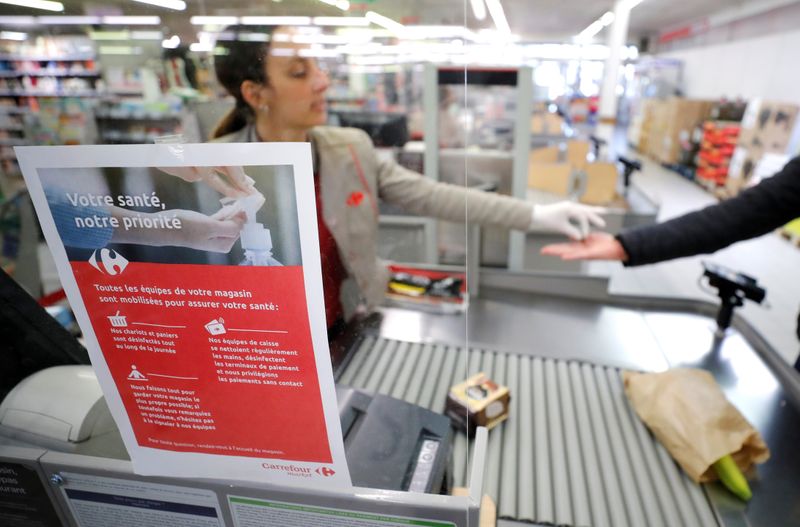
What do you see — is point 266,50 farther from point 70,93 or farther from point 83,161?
point 70,93

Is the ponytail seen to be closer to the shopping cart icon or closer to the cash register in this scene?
the shopping cart icon

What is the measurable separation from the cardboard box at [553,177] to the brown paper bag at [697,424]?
2848 mm

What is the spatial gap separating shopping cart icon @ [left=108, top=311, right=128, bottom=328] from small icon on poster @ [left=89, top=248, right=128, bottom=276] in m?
0.04

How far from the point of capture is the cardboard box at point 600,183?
3.77m

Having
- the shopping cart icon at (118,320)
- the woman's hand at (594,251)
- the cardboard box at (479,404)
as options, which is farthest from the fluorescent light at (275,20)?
the woman's hand at (594,251)

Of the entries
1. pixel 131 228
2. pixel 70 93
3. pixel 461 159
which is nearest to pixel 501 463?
pixel 131 228

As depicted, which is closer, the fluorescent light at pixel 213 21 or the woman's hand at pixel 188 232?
the woman's hand at pixel 188 232

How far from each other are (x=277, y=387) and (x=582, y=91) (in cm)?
1201

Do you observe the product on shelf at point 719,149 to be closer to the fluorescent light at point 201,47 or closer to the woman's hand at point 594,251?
the woman's hand at point 594,251

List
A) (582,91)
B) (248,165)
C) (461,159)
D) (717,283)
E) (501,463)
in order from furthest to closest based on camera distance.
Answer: (582,91) < (461,159) < (717,283) < (501,463) < (248,165)

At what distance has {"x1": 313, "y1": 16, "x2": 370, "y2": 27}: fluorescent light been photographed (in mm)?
705

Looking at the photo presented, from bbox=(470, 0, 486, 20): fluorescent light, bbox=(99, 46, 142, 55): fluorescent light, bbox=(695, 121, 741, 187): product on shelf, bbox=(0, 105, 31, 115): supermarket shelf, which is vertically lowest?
bbox=(695, 121, 741, 187): product on shelf

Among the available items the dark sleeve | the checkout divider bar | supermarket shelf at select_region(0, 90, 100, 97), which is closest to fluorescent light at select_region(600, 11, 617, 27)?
the dark sleeve

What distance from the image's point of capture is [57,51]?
7023 mm
